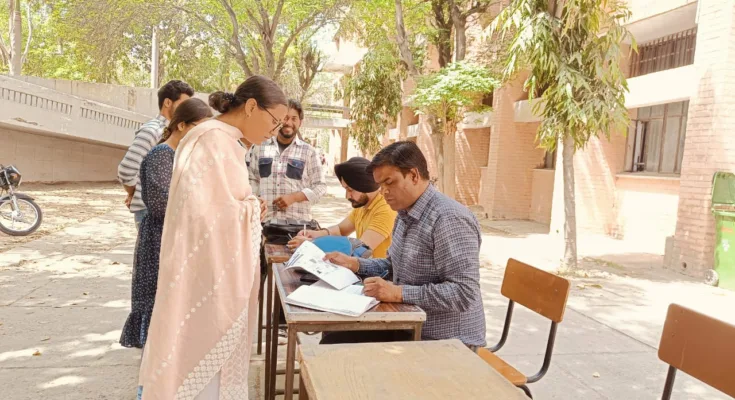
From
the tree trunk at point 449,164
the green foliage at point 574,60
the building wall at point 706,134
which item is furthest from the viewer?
the tree trunk at point 449,164

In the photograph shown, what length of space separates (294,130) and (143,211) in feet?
4.18

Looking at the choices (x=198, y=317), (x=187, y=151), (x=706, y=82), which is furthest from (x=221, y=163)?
(x=706, y=82)

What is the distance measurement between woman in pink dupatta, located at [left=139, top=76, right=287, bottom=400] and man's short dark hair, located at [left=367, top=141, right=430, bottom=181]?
0.67 m

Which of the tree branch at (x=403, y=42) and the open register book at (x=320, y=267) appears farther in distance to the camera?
the tree branch at (x=403, y=42)

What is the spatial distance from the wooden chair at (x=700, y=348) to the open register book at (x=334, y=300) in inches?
46.8

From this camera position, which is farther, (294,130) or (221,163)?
(294,130)

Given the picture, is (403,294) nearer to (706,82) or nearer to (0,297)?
(0,297)

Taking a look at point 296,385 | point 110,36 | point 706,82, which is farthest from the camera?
point 110,36

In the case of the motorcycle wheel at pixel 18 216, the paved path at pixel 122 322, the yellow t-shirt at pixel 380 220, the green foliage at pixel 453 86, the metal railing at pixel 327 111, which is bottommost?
the paved path at pixel 122 322

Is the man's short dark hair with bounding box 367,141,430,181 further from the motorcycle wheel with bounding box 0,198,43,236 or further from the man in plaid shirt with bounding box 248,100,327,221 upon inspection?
the motorcycle wheel with bounding box 0,198,43,236

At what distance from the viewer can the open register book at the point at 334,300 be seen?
6.98 ft

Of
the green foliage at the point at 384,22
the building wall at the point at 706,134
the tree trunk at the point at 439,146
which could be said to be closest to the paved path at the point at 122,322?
the building wall at the point at 706,134

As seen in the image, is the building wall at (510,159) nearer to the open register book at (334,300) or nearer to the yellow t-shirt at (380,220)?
the yellow t-shirt at (380,220)

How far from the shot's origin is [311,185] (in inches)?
173
